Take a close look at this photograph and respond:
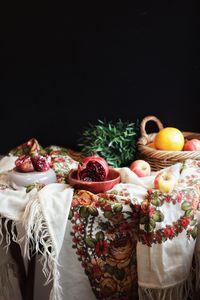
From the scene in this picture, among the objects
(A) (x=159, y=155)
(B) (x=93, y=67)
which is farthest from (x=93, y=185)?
(B) (x=93, y=67)

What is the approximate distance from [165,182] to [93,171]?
0.75 feet

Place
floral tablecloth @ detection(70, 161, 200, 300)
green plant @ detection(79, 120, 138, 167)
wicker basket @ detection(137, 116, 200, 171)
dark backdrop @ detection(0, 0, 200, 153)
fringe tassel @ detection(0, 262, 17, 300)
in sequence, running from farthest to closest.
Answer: dark backdrop @ detection(0, 0, 200, 153), green plant @ detection(79, 120, 138, 167), wicker basket @ detection(137, 116, 200, 171), fringe tassel @ detection(0, 262, 17, 300), floral tablecloth @ detection(70, 161, 200, 300)

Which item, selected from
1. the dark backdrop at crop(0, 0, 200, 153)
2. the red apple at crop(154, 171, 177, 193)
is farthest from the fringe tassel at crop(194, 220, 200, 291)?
the dark backdrop at crop(0, 0, 200, 153)

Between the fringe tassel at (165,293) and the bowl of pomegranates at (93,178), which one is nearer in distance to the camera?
the fringe tassel at (165,293)

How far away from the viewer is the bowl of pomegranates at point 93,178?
124 cm

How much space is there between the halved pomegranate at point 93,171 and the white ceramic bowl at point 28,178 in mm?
110

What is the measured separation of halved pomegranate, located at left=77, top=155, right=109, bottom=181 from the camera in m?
1.28

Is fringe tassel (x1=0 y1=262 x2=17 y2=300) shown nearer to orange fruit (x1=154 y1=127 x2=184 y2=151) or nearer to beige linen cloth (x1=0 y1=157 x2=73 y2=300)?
beige linen cloth (x1=0 y1=157 x2=73 y2=300)

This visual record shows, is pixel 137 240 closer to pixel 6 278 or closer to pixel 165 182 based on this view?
pixel 165 182

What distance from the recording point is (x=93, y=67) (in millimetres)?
1969

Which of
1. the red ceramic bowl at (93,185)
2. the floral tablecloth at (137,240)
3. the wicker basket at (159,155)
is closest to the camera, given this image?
the floral tablecloth at (137,240)

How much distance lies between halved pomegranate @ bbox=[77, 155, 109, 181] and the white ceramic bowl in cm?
11

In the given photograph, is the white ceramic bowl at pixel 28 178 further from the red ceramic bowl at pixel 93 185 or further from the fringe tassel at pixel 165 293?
the fringe tassel at pixel 165 293

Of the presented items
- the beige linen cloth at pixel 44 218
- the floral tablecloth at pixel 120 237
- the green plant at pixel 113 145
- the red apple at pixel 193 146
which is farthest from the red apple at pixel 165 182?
the green plant at pixel 113 145
